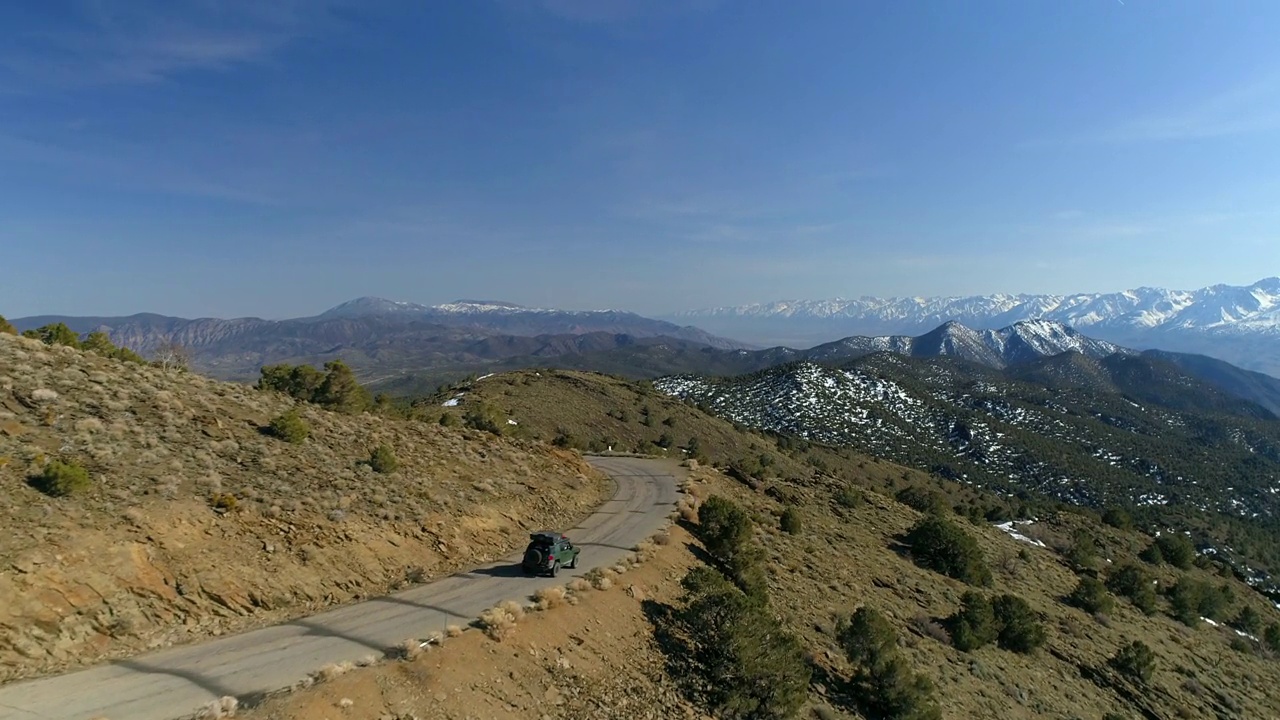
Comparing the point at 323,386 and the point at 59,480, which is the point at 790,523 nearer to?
the point at 323,386

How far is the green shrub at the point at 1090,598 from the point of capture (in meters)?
32.9

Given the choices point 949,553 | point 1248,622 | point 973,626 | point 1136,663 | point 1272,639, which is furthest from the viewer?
point 1248,622

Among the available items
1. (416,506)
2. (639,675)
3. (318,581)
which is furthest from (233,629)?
(639,675)

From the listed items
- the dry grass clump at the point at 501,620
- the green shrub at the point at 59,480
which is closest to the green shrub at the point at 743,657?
the dry grass clump at the point at 501,620

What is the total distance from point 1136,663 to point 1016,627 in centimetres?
596

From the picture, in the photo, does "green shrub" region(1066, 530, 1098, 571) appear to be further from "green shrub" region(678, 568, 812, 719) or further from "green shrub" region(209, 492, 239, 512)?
"green shrub" region(209, 492, 239, 512)

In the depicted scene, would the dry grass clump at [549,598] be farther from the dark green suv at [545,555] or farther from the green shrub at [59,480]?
the green shrub at [59,480]

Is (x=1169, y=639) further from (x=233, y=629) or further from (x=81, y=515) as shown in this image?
(x=81, y=515)

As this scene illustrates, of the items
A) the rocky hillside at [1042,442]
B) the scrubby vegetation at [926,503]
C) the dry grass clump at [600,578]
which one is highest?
the dry grass clump at [600,578]

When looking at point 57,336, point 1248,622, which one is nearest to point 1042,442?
point 1248,622

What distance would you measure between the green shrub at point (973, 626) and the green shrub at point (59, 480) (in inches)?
1207

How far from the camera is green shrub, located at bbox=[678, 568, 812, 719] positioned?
52.3 ft

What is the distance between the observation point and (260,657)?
13234mm

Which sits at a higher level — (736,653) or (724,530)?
(724,530)
